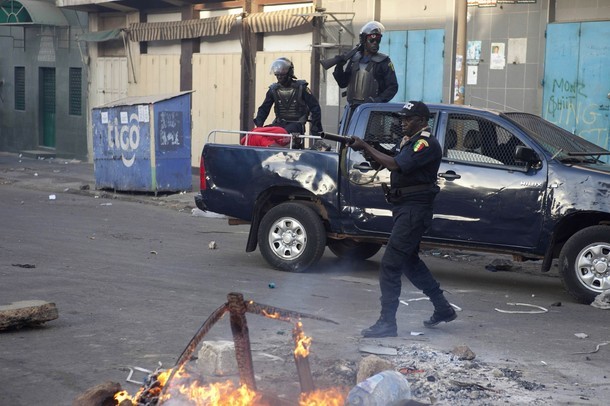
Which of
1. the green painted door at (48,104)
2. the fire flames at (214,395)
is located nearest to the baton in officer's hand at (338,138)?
the fire flames at (214,395)

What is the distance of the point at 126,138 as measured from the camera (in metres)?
18.1

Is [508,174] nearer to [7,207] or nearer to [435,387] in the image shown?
[435,387]

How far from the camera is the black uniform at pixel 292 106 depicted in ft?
41.5

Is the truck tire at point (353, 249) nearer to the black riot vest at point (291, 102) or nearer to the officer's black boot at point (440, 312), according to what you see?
the black riot vest at point (291, 102)

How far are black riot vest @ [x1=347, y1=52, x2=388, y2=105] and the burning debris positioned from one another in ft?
23.7

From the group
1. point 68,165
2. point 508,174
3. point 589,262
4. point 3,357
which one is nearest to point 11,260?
point 3,357

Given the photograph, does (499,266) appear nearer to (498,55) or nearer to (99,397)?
(498,55)

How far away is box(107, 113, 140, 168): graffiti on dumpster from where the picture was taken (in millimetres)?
17875

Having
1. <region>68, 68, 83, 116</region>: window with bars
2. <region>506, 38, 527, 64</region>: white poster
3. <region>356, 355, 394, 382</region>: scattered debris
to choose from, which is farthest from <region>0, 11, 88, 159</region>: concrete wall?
<region>356, 355, 394, 382</region>: scattered debris

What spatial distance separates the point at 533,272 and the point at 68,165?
16.5m

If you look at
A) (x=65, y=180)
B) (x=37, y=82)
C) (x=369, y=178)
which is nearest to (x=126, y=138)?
(x=65, y=180)

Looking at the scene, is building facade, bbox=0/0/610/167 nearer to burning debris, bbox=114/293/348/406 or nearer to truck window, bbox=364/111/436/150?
truck window, bbox=364/111/436/150

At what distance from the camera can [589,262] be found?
9047 millimetres

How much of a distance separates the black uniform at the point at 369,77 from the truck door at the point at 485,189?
2497 millimetres
